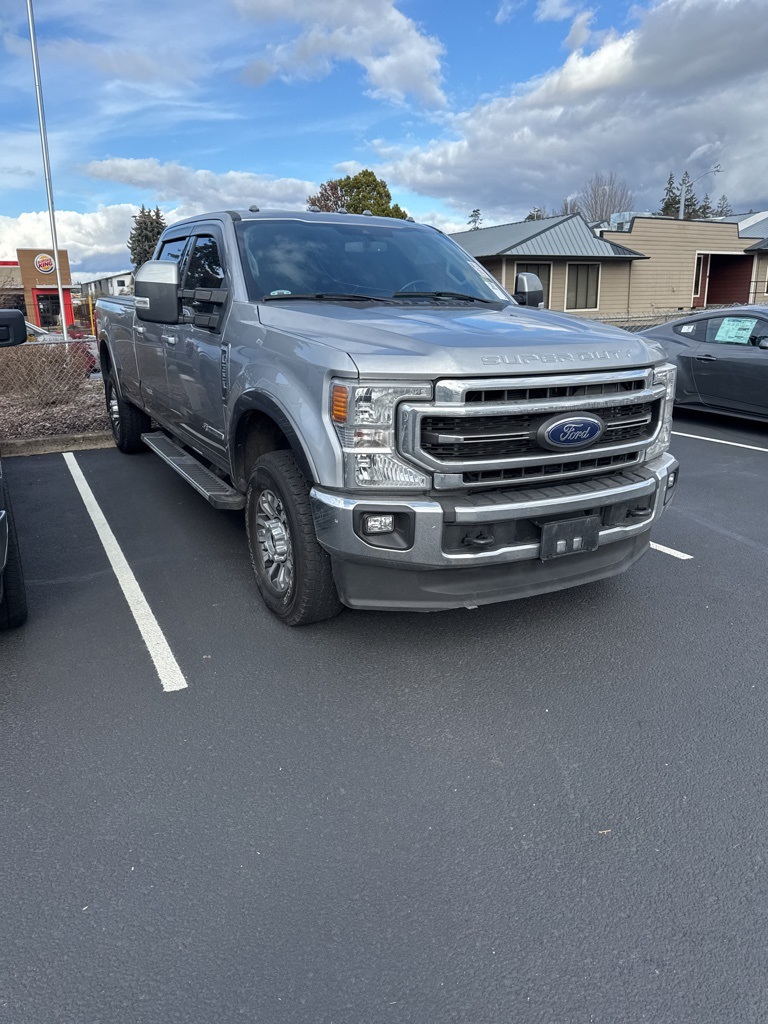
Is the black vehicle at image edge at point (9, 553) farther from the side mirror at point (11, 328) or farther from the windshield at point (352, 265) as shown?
the windshield at point (352, 265)

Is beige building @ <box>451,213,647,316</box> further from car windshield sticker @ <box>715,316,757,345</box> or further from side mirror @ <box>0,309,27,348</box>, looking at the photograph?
side mirror @ <box>0,309,27,348</box>

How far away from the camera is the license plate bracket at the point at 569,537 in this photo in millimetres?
3400

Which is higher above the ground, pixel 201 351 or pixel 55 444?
pixel 201 351

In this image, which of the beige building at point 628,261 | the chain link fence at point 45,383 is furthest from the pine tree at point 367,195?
the chain link fence at point 45,383

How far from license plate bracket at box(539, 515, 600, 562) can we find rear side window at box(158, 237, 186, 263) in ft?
12.2

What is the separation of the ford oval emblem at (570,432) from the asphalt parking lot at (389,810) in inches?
41.9

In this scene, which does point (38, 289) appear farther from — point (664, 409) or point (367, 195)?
point (664, 409)

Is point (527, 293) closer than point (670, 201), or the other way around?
point (527, 293)

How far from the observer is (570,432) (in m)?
3.41

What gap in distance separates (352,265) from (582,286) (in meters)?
27.1

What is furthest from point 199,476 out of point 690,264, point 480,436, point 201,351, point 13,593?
point 690,264

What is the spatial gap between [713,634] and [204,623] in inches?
106

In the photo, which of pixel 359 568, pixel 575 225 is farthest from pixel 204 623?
pixel 575 225

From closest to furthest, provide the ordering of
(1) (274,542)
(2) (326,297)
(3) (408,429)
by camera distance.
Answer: (3) (408,429) < (1) (274,542) < (2) (326,297)
